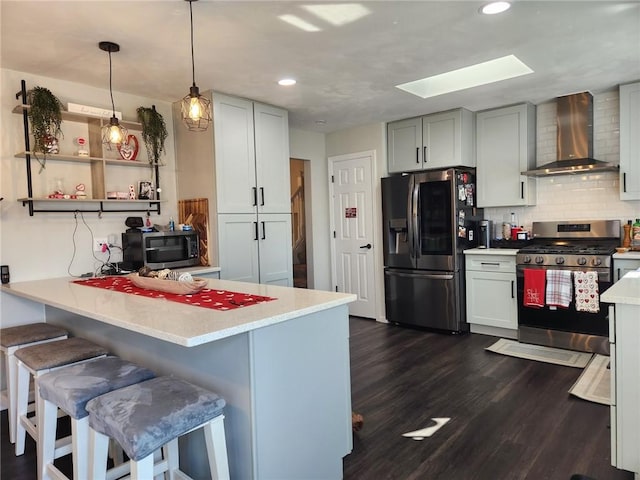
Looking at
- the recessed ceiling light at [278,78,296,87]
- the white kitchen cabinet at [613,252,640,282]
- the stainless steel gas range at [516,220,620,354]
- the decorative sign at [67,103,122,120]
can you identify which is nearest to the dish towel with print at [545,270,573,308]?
the stainless steel gas range at [516,220,620,354]

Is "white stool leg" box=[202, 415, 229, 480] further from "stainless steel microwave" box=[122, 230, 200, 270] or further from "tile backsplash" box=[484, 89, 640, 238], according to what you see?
"tile backsplash" box=[484, 89, 640, 238]

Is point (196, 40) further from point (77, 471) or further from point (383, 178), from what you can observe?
point (383, 178)

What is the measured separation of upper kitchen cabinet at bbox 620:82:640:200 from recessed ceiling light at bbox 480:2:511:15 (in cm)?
214

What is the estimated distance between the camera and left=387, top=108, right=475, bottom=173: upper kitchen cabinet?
4543mm

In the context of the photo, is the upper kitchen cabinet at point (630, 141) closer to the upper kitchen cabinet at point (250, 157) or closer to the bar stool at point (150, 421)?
the upper kitchen cabinet at point (250, 157)

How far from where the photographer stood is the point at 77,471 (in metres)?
1.74

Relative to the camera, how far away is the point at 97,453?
5.26 feet

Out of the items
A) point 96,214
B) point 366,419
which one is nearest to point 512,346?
point 366,419

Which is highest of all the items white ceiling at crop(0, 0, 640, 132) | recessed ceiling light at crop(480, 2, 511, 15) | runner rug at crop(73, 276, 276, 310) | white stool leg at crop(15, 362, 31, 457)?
white ceiling at crop(0, 0, 640, 132)

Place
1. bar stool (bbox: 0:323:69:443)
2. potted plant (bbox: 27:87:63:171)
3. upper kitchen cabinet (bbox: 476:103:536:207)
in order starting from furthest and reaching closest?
1. upper kitchen cabinet (bbox: 476:103:536:207)
2. potted plant (bbox: 27:87:63:171)
3. bar stool (bbox: 0:323:69:443)

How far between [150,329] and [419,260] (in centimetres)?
359

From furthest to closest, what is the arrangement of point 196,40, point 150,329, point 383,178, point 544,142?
1. point 383,178
2. point 544,142
3. point 196,40
4. point 150,329

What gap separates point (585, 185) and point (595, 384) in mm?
2051

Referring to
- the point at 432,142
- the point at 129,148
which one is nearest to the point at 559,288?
the point at 432,142
